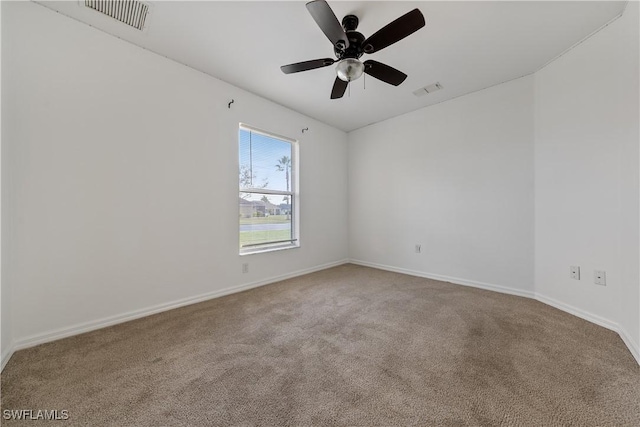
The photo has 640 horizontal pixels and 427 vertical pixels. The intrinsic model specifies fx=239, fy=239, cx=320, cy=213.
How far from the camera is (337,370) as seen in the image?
1542 millimetres

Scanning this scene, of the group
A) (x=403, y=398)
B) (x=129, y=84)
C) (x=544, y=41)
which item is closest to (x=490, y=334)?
(x=403, y=398)

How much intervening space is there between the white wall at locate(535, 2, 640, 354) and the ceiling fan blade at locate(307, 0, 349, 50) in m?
2.19

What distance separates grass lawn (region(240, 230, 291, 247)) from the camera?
3.23 meters

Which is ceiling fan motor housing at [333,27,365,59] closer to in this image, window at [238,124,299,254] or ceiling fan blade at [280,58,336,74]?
ceiling fan blade at [280,58,336,74]

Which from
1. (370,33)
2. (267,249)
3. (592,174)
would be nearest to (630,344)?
(592,174)

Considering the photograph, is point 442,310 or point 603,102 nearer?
point 603,102

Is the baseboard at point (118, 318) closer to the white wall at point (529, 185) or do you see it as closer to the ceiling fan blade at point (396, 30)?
the white wall at point (529, 185)

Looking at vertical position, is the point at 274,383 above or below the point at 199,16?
below

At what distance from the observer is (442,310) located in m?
2.47

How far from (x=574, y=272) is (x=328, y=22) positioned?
10.5 feet

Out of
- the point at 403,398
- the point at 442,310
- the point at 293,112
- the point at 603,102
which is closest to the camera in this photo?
the point at 403,398

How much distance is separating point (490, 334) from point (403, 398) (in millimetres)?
1166

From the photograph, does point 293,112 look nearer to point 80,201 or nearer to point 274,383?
point 80,201

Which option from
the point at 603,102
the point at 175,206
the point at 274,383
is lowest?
the point at 274,383
